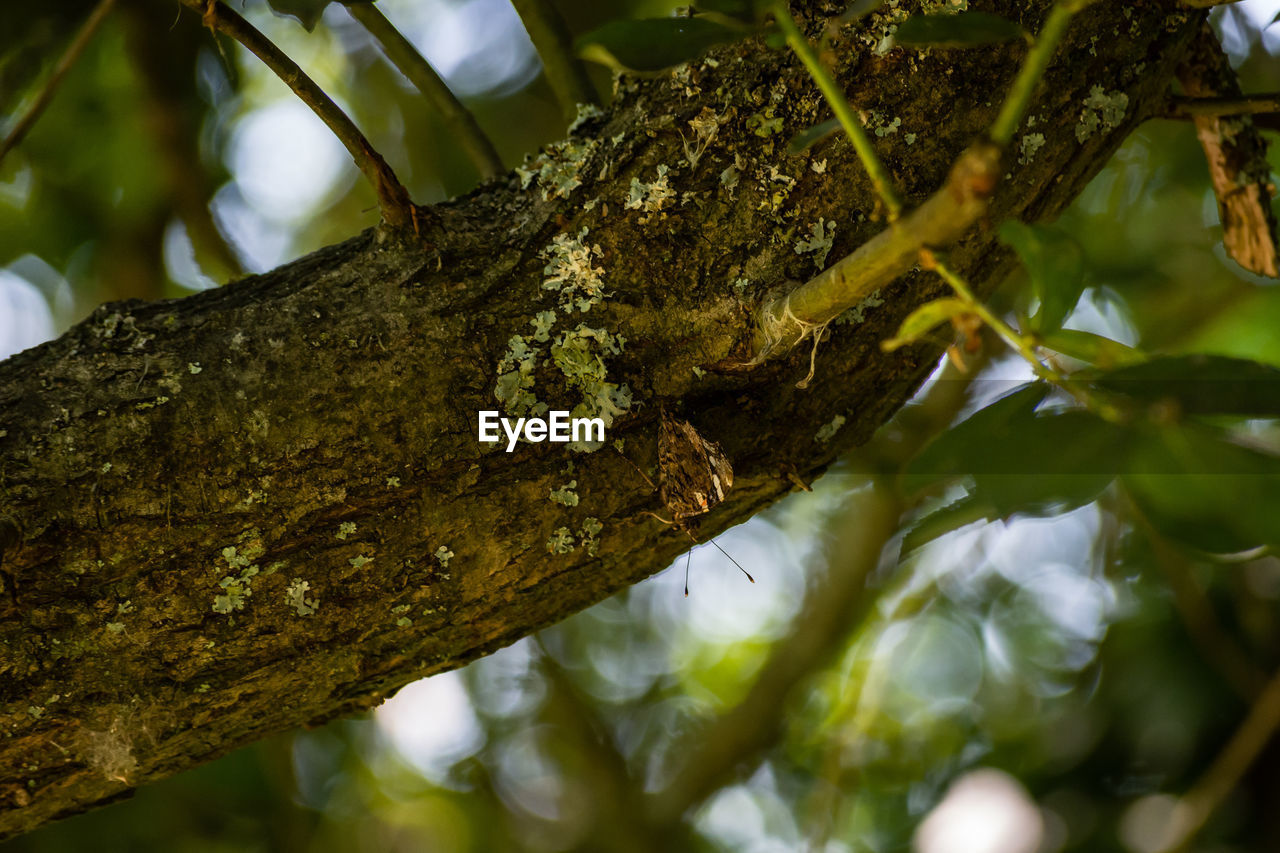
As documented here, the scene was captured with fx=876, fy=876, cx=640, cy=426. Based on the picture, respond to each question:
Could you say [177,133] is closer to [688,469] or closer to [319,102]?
[319,102]

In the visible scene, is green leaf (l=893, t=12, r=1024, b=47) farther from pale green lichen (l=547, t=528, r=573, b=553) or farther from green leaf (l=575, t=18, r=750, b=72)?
pale green lichen (l=547, t=528, r=573, b=553)

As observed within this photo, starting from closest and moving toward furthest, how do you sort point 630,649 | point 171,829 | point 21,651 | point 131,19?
point 21,651
point 131,19
point 171,829
point 630,649

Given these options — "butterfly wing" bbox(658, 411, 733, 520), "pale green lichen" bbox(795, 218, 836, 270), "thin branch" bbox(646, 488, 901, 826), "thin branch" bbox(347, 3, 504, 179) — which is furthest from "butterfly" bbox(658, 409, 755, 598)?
"thin branch" bbox(646, 488, 901, 826)

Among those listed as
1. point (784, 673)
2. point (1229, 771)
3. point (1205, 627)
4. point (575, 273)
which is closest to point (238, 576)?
point (575, 273)

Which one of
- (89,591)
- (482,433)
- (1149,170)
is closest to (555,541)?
(482,433)

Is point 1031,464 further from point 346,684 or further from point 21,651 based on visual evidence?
point 21,651

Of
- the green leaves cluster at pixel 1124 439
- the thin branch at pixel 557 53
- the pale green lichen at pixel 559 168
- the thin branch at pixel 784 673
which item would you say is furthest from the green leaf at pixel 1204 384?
the thin branch at pixel 784 673
